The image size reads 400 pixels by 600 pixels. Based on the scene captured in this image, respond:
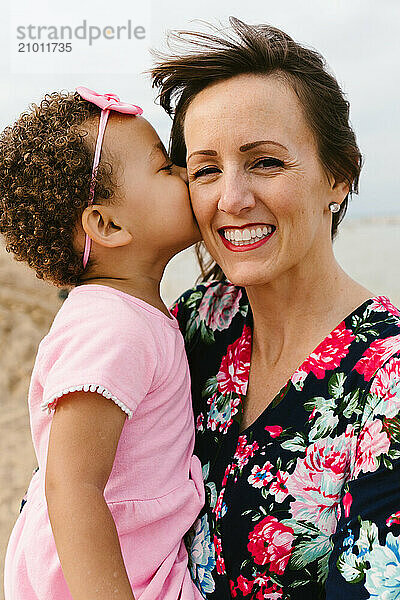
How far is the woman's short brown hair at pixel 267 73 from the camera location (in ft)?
4.88

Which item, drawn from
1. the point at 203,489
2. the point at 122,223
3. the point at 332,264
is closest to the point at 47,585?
the point at 203,489

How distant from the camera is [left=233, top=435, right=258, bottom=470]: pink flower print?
4.77 ft

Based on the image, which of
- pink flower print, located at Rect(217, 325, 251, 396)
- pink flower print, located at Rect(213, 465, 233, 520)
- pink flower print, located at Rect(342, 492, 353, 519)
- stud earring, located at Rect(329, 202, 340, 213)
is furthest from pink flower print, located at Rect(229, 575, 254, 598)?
stud earring, located at Rect(329, 202, 340, 213)

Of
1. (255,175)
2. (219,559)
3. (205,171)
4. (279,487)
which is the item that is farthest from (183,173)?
(219,559)

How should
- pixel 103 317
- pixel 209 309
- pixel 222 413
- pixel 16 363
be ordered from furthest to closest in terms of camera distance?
1. pixel 16 363
2. pixel 209 309
3. pixel 222 413
4. pixel 103 317

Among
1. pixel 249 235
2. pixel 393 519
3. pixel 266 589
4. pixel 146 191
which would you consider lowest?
pixel 266 589

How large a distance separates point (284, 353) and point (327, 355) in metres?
0.13

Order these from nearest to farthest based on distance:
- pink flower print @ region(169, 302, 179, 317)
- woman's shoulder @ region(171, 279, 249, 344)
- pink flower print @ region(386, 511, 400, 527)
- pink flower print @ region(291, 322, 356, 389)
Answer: pink flower print @ region(386, 511, 400, 527) < pink flower print @ region(291, 322, 356, 389) < woman's shoulder @ region(171, 279, 249, 344) < pink flower print @ region(169, 302, 179, 317)

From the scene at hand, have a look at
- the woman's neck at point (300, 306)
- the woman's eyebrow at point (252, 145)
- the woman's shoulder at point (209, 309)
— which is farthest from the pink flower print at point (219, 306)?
the woman's eyebrow at point (252, 145)

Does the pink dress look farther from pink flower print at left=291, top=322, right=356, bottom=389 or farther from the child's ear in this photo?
pink flower print at left=291, top=322, right=356, bottom=389

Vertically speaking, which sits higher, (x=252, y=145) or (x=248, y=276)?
(x=252, y=145)

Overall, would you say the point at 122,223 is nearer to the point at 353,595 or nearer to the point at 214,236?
the point at 214,236

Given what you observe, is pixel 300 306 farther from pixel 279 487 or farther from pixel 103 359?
pixel 103 359

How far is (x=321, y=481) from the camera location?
1.36 meters
